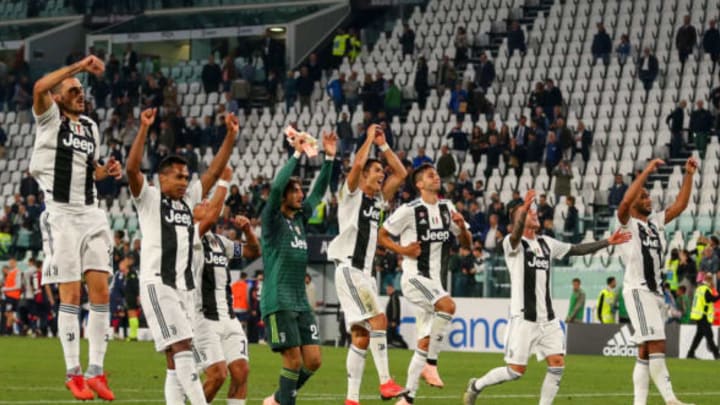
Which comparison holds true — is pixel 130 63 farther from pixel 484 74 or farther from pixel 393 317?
pixel 393 317

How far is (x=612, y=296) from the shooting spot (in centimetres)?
3469

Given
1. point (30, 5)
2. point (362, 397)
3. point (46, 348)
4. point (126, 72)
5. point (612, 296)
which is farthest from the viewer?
point (30, 5)

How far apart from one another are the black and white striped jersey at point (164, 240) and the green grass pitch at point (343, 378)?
14.9ft

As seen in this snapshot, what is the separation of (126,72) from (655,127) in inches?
799

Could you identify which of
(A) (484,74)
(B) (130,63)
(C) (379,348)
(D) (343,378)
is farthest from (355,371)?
(B) (130,63)

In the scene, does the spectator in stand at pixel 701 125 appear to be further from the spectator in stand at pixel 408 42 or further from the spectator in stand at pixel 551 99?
the spectator in stand at pixel 408 42

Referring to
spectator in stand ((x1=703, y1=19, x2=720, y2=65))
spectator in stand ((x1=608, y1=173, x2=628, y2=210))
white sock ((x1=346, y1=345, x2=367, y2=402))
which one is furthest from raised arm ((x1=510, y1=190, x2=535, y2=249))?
spectator in stand ((x1=703, y1=19, x2=720, y2=65))

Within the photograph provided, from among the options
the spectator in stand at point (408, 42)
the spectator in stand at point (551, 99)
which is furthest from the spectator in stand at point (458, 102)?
the spectator in stand at point (408, 42)

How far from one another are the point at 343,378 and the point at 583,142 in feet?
61.9

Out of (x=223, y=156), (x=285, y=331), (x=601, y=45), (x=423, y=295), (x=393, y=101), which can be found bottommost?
(x=423, y=295)

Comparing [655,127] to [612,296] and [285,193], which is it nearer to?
[612,296]

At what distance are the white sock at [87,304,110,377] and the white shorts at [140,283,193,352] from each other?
4.78 feet

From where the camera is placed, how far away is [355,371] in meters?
16.9

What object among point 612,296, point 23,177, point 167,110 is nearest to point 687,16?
point 612,296
